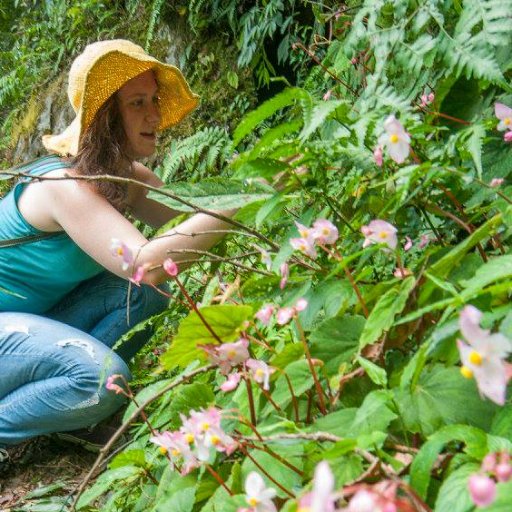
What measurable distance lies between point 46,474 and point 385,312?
6.43 ft

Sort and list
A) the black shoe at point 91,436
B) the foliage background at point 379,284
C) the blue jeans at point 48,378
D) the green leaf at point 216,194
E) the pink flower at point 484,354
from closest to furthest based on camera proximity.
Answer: the pink flower at point 484,354, the foliage background at point 379,284, the green leaf at point 216,194, the blue jeans at point 48,378, the black shoe at point 91,436

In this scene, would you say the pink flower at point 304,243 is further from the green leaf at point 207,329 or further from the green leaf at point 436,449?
the green leaf at point 436,449

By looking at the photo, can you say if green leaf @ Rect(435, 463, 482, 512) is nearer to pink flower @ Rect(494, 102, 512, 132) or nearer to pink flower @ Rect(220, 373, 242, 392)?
pink flower @ Rect(220, 373, 242, 392)

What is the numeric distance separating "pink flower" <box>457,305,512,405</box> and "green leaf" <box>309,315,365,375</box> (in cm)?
49

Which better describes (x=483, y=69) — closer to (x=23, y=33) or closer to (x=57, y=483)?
(x=57, y=483)

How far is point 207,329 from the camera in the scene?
Answer: 1.13 m

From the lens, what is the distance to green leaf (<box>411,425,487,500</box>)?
0.77 meters

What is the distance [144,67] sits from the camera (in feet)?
7.79

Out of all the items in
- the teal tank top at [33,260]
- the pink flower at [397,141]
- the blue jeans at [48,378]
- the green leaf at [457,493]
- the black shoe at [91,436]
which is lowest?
the black shoe at [91,436]

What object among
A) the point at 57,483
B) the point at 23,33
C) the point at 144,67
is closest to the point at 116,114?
the point at 144,67

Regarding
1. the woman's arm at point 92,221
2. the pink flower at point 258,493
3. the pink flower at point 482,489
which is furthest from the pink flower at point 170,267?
the woman's arm at point 92,221

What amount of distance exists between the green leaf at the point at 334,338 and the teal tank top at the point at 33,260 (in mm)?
1530

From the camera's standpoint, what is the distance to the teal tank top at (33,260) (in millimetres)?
2432

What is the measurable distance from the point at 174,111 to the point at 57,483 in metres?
1.50
